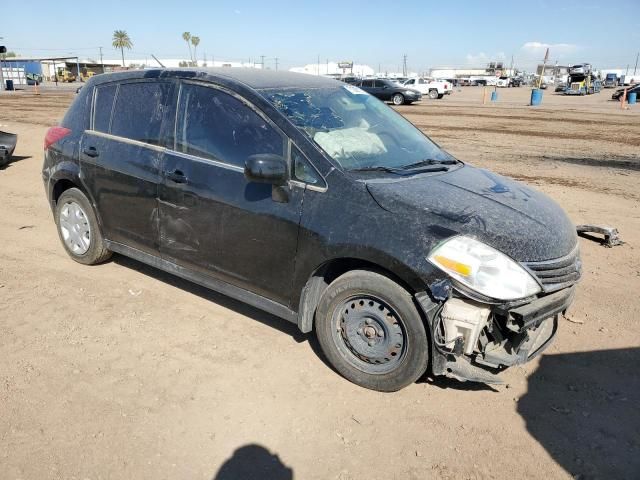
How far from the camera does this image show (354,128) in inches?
153

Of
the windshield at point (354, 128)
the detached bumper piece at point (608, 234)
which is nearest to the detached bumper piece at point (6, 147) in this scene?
the windshield at point (354, 128)

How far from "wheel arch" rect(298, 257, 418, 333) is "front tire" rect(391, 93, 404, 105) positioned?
1142 inches

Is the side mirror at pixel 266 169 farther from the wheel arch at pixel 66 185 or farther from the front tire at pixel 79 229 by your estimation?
the front tire at pixel 79 229

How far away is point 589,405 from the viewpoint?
3.24 meters

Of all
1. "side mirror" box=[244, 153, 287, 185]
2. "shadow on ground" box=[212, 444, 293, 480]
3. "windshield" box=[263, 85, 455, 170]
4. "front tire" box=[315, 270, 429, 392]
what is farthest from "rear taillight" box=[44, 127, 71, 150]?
"shadow on ground" box=[212, 444, 293, 480]

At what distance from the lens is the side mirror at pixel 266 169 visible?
3262 mm

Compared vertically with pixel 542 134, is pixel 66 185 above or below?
above

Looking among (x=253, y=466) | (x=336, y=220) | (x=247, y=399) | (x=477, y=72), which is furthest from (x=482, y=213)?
(x=477, y=72)

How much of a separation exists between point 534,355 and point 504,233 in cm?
80

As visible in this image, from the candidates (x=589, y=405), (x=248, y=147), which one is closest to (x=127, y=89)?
(x=248, y=147)

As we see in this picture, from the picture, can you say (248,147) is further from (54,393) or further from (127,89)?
(54,393)

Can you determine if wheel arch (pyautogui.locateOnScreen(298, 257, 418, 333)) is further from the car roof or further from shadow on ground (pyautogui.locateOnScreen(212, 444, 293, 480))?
the car roof

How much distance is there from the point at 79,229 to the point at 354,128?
2.89 metres

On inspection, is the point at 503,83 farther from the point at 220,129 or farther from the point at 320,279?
the point at 320,279
